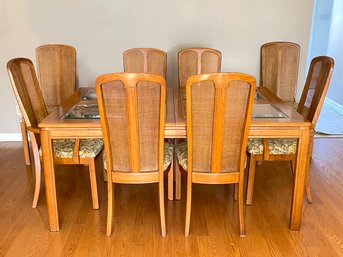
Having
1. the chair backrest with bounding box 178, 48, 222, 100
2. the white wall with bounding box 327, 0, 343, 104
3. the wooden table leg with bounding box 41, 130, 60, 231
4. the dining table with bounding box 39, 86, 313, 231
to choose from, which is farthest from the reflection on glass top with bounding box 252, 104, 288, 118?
the white wall with bounding box 327, 0, 343, 104

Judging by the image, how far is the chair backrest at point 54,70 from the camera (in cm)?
331

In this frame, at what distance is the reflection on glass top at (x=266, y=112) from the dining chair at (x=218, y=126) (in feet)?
0.95

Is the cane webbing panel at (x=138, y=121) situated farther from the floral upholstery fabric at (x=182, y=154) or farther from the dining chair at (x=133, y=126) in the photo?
the floral upholstery fabric at (x=182, y=154)

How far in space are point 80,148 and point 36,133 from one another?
0.32m

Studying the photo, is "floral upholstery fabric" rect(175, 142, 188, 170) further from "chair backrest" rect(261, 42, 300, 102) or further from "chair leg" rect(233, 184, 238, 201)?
"chair backrest" rect(261, 42, 300, 102)

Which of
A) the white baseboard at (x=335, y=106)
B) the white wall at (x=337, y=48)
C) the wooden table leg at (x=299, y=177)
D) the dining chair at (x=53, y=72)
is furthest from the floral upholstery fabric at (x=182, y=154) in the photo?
the white wall at (x=337, y=48)

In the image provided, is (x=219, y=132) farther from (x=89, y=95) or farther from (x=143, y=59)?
(x=143, y=59)

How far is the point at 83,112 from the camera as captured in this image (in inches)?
96.0

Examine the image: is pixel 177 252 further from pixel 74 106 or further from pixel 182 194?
pixel 74 106

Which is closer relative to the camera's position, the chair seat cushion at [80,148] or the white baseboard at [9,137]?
the chair seat cushion at [80,148]

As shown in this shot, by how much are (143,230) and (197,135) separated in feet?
2.44

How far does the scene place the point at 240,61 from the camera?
381 cm

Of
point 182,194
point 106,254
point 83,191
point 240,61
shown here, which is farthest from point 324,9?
point 106,254

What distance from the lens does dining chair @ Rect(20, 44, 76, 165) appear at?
10.9 ft
